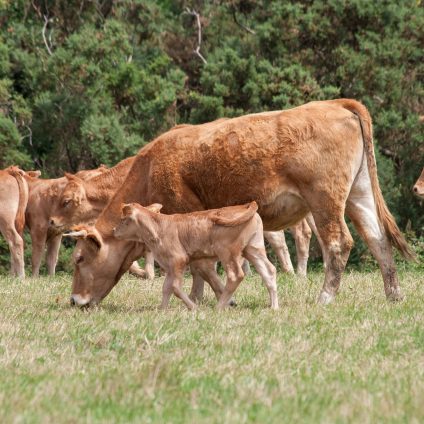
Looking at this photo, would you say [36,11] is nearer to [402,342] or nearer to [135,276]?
[135,276]

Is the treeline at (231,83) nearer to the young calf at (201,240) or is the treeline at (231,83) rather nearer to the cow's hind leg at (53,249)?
the cow's hind leg at (53,249)

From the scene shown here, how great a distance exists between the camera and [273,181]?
10.1m

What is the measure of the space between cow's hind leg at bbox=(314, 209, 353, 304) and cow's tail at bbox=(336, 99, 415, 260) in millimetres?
576

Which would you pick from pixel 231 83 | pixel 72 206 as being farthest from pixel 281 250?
pixel 231 83

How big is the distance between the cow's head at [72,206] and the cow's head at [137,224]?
5.29 m

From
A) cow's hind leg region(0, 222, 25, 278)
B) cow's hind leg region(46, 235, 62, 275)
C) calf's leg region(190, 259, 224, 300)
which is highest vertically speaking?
calf's leg region(190, 259, 224, 300)

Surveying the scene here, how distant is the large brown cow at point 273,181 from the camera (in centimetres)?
1005

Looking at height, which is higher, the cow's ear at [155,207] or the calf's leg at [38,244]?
the cow's ear at [155,207]

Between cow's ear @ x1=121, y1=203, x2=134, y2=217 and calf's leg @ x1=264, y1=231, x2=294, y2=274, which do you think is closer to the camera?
cow's ear @ x1=121, y1=203, x2=134, y2=217

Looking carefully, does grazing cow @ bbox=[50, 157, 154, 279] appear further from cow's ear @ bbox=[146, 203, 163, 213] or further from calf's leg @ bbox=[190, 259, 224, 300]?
cow's ear @ bbox=[146, 203, 163, 213]

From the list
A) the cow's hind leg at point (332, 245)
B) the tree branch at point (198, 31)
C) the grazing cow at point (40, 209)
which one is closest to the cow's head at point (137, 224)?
the cow's hind leg at point (332, 245)

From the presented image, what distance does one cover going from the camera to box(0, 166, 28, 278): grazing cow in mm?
16453

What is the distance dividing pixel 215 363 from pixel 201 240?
3109 mm

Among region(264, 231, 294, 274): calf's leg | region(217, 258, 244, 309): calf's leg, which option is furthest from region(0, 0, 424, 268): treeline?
region(217, 258, 244, 309): calf's leg
